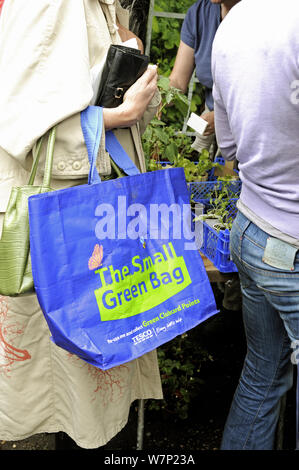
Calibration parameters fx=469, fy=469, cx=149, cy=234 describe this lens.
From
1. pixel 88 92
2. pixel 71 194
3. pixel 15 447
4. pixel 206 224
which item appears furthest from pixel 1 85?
pixel 15 447

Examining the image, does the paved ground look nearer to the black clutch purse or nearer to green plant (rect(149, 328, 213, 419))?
green plant (rect(149, 328, 213, 419))

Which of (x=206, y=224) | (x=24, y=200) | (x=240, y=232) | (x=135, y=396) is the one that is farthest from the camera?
(x=206, y=224)

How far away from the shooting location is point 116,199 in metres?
1.28

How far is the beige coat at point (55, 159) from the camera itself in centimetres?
120

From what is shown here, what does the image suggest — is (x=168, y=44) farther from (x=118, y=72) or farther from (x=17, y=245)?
(x=17, y=245)

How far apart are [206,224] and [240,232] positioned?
466mm

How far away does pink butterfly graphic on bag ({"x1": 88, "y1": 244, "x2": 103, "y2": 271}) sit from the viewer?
1232 millimetres

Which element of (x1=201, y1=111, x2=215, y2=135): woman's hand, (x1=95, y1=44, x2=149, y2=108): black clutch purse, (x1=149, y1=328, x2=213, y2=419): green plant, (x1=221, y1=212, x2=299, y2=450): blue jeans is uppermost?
(x1=95, y1=44, x2=149, y2=108): black clutch purse

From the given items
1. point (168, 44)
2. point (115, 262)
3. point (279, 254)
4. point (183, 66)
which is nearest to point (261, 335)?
point (279, 254)

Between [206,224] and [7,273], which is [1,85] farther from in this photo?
[206,224]

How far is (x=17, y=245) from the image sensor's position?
3.89 feet

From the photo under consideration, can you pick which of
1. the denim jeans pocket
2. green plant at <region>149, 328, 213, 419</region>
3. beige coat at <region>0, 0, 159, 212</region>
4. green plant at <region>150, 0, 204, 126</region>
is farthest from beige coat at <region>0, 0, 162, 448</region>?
green plant at <region>150, 0, 204, 126</region>

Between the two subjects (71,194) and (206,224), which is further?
(206,224)

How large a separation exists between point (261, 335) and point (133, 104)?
2.93 ft
